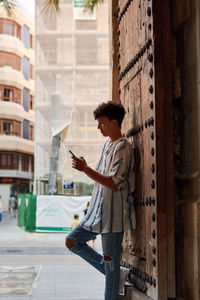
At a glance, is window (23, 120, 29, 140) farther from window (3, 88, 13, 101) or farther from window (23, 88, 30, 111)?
window (3, 88, 13, 101)

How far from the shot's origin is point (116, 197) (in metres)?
3.98

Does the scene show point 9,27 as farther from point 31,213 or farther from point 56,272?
point 56,272

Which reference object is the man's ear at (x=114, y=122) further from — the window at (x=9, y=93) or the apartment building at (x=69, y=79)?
the window at (x=9, y=93)

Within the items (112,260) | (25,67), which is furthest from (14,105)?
(112,260)

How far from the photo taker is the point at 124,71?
497cm

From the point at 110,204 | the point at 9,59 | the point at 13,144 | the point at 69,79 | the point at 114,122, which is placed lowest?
the point at 110,204

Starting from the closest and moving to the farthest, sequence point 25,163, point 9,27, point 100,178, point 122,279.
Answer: point 100,178 → point 122,279 → point 9,27 → point 25,163

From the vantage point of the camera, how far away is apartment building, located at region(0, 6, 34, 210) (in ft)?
147

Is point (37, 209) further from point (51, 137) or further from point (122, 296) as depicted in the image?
point (122, 296)

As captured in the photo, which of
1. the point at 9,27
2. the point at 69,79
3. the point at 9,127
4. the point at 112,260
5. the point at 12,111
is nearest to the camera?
the point at 112,260

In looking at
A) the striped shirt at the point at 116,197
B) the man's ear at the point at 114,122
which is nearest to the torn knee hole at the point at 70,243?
the striped shirt at the point at 116,197

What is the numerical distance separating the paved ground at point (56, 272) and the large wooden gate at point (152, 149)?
188cm

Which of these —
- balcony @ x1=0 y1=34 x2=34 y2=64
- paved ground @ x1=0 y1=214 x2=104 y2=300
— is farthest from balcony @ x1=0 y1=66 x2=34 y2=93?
paved ground @ x1=0 y1=214 x2=104 y2=300

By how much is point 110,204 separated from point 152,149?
0.58 meters
